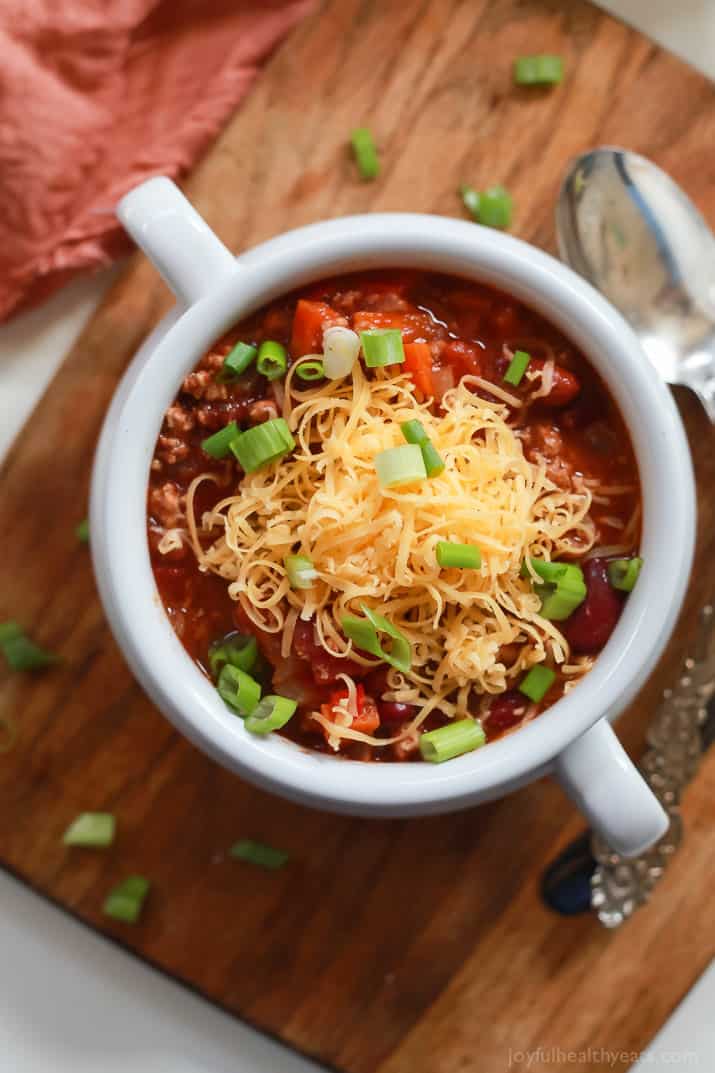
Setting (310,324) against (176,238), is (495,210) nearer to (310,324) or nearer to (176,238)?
(310,324)

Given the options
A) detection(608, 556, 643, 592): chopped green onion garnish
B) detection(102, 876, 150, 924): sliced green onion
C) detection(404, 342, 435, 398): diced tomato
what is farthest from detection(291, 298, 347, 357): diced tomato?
detection(102, 876, 150, 924): sliced green onion

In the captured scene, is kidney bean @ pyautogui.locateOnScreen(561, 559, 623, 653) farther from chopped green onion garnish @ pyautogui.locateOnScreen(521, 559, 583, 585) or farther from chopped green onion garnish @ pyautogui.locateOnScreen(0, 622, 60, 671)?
chopped green onion garnish @ pyautogui.locateOnScreen(0, 622, 60, 671)

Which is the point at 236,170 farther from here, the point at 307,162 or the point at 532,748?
the point at 532,748

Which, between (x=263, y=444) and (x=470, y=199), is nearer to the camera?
(x=263, y=444)

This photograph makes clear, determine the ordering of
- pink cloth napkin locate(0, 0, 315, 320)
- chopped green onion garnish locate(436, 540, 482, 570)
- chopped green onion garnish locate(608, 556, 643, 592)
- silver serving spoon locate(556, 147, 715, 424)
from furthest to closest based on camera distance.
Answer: pink cloth napkin locate(0, 0, 315, 320) → silver serving spoon locate(556, 147, 715, 424) → chopped green onion garnish locate(608, 556, 643, 592) → chopped green onion garnish locate(436, 540, 482, 570)

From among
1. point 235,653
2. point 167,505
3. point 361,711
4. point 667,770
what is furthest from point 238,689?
point 667,770

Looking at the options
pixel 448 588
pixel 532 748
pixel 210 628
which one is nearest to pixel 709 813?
pixel 532 748
